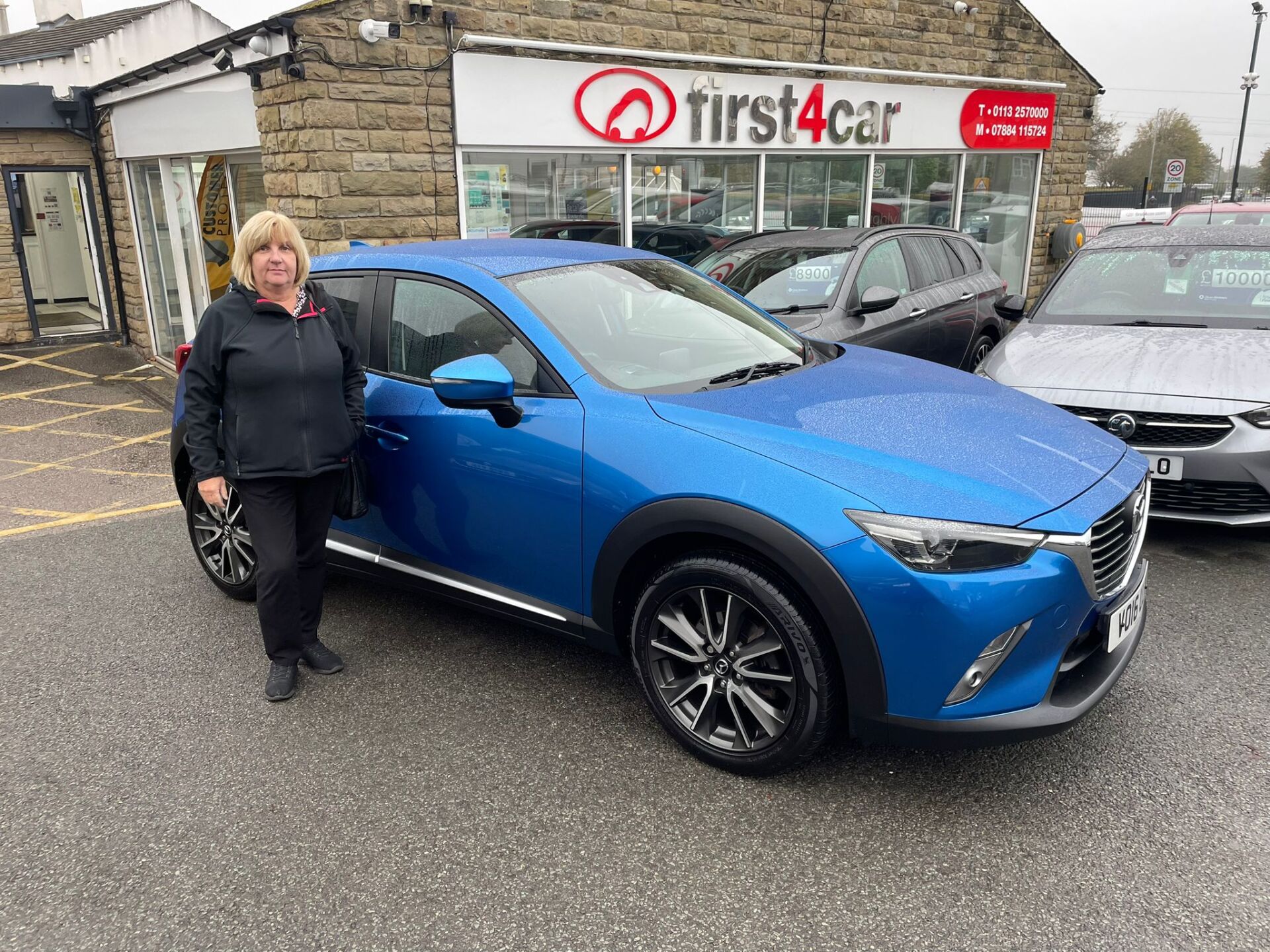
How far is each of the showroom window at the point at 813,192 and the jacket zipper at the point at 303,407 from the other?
298 inches

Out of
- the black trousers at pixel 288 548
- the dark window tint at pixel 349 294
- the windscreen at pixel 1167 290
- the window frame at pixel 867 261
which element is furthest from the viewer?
the window frame at pixel 867 261

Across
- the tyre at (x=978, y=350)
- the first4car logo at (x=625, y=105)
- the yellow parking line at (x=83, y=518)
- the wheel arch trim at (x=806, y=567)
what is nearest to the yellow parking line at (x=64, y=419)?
the yellow parking line at (x=83, y=518)

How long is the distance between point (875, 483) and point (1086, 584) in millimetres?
651

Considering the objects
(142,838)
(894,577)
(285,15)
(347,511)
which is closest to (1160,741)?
(894,577)

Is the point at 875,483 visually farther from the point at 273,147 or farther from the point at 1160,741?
the point at 273,147

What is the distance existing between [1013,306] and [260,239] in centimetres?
497

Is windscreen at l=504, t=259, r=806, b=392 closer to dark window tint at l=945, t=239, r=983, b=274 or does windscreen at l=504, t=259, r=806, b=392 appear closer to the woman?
the woman

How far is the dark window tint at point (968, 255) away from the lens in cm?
789

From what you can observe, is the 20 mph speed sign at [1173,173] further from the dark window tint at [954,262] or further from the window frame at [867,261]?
the window frame at [867,261]

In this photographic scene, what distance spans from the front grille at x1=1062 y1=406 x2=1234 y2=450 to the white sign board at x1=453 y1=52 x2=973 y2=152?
5.36 meters

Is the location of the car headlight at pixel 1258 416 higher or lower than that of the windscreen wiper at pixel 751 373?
lower

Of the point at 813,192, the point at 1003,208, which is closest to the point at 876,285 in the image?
the point at 813,192

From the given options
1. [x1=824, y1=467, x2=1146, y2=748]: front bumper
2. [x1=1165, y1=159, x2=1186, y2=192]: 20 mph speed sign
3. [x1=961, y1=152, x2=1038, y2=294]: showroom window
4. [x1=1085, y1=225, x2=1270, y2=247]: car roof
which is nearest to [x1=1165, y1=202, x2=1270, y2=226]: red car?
[x1=961, y1=152, x2=1038, y2=294]: showroom window

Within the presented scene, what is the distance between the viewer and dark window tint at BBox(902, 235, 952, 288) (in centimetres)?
719
